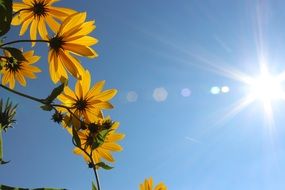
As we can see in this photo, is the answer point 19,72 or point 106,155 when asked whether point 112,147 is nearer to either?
point 106,155

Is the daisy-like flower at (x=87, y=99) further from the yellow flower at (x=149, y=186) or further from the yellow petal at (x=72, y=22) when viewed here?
the yellow flower at (x=149, y=186)

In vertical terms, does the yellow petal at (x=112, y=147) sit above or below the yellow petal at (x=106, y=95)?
below

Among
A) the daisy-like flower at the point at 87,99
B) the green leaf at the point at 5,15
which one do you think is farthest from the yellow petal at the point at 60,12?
the green leaf at the point at 5,15

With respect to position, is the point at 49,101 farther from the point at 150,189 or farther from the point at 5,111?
the point at 150,189

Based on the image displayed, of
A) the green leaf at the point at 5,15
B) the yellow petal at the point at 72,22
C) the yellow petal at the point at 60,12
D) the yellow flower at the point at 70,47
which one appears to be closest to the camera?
the green leaf at the point at 5,15

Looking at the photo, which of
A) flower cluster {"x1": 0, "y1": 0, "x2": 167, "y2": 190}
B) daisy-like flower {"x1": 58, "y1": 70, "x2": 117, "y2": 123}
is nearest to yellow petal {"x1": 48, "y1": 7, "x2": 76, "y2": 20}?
flower cluster {"x1": 0, "y1": 0, "x2": 167, "y2": 190}

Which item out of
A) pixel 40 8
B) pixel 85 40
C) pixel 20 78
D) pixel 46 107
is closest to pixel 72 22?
pixel 85 40

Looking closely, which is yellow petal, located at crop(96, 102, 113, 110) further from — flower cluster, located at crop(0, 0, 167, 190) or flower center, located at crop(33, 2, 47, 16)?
flower center, located at crop(33, 2, 47, 16)

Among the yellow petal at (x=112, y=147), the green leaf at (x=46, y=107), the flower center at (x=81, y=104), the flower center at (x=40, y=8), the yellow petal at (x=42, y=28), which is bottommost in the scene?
the green leaf at (x=46, y=107)

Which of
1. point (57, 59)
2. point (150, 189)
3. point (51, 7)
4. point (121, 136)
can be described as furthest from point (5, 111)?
point (150, 189)
